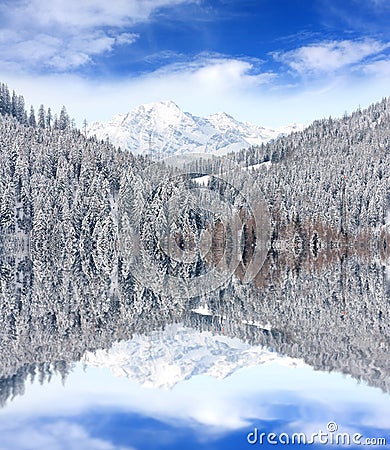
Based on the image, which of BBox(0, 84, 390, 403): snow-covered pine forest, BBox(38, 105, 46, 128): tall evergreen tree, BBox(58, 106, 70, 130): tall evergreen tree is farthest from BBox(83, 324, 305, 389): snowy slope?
BBox(38, 105, 46, 128): tall evergreen tree

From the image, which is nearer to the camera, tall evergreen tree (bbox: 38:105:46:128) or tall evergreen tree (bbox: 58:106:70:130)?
tall evergreen tree (bbox: 58:106:70:130)

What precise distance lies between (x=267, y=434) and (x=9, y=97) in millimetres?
109485

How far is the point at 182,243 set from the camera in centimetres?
6481

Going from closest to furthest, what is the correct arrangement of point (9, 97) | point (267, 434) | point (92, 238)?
point (267, 434) → point (92, 238) → point (9, 97)

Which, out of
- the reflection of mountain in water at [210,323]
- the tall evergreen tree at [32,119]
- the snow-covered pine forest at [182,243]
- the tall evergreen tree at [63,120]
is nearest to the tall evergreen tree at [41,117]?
the snow-covered pine forest at [182,243]

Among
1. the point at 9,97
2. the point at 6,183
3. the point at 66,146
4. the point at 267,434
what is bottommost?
the point at 267,434

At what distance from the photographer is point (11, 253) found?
60.1 meters

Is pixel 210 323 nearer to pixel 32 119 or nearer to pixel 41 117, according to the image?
pixel 41 117

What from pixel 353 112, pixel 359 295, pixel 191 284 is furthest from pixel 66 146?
pixel 353 112

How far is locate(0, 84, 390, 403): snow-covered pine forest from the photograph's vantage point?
44.7 ft

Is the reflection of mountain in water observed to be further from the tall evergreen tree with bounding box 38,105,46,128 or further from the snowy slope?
the tall evergreen tree with bounding box 38,105,46,128

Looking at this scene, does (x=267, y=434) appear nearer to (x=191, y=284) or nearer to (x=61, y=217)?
(x=191, y=284)

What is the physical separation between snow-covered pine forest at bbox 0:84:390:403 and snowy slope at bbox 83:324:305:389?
633mm

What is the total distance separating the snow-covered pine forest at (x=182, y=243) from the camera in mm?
13625
